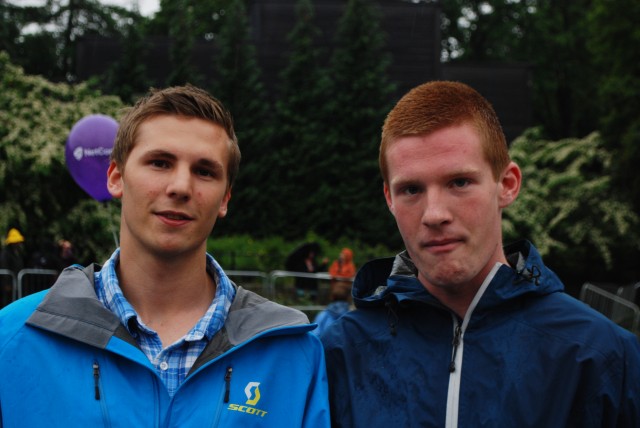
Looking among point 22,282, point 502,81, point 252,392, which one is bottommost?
point 22,282

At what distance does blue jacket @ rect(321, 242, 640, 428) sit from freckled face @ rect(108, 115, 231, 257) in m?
0.73

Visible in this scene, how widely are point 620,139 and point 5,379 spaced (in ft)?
84.3

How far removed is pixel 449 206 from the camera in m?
2.84

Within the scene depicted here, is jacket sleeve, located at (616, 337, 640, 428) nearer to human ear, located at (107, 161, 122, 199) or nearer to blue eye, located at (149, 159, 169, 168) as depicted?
blue eye, located at (149, 159, 169, 168)

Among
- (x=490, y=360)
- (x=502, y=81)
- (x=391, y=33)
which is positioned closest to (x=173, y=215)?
(x=490, y=360)

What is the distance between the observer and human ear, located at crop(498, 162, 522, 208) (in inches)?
118

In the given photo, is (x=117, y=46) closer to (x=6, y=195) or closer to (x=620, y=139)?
(x=6, y=195)

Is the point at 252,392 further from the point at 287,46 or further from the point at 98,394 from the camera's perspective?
the point at 287,46

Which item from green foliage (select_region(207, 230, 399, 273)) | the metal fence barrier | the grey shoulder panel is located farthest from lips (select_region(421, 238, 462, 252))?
green foliage (select_region(207, 230, 399, 273))

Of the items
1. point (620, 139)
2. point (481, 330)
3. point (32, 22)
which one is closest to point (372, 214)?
point (620, 139)

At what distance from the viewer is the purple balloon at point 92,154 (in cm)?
1125

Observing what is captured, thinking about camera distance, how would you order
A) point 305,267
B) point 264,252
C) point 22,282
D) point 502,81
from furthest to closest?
point 502,81, point 264,252, point 305,267, point 22,282

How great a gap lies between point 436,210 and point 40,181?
17463 millimetres

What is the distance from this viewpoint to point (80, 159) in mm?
11320
